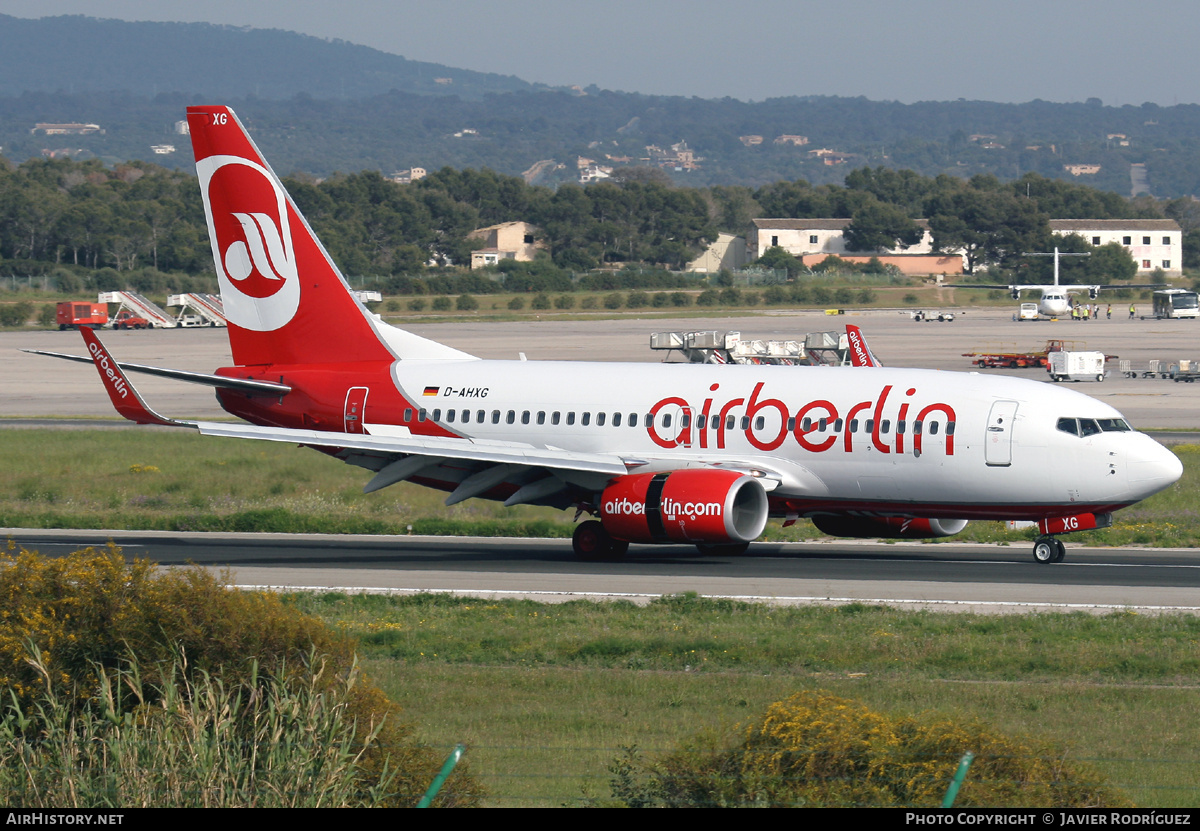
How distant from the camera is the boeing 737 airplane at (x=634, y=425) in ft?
106

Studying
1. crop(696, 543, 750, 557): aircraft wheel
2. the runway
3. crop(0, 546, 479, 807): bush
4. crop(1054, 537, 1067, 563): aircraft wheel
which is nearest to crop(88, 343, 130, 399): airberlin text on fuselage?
the runway

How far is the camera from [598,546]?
35.2 m

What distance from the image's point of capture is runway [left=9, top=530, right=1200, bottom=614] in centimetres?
2923

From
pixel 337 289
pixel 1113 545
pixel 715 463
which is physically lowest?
pixel 1113 545

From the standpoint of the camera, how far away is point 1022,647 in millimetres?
23297

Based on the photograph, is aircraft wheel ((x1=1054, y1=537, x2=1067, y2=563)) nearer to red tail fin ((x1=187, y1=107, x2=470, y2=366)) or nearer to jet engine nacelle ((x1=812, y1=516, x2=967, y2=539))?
jet engine nacelle ((x1=812, y1=516, x2=967, y2=539))

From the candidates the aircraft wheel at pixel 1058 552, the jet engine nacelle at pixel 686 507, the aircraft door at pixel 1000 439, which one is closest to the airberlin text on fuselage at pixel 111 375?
the jet engine nacelle at pixel 686 507

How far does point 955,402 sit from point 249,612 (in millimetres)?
20774

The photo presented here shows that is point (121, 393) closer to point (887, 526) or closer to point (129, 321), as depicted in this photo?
point (887, 526)

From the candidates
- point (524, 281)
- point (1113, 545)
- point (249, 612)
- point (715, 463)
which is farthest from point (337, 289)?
point (524, 281)

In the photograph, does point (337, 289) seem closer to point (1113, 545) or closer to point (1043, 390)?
point (1043, 390)

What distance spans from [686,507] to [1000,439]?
6.94 m

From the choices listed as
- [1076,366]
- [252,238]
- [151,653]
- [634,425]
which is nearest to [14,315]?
[1076,366]

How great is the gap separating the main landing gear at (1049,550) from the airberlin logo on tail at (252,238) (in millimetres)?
19629
